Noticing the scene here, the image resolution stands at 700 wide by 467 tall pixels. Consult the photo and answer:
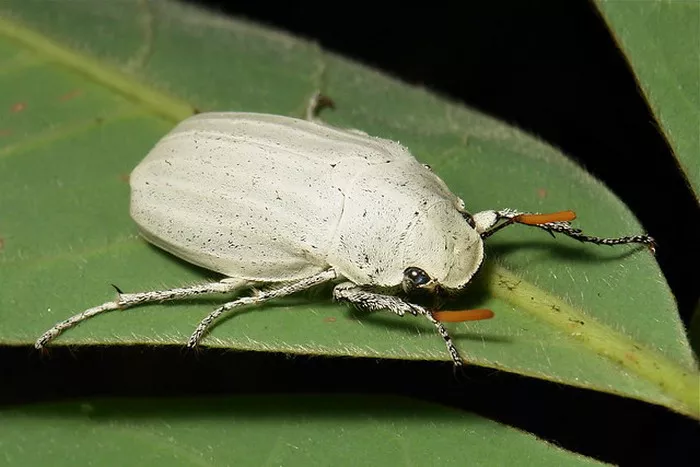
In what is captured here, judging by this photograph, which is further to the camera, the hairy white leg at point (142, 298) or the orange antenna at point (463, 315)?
the hairy white leg at point (142, 298)

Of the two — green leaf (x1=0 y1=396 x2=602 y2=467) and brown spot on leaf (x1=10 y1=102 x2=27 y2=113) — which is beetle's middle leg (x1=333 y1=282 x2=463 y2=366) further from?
brown spot on leaf (x1=10 y1=102 x2=27 y2=113)

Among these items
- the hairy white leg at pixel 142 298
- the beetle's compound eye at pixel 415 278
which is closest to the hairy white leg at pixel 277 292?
the hairy white leg at pixel 142 298

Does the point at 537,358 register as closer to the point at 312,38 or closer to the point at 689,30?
the point at 689,30

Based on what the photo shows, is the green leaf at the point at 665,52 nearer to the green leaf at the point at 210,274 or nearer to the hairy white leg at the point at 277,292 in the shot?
the green leaf at the point at 210,274

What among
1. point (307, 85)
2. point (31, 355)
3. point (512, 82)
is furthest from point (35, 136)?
point (512, 82)

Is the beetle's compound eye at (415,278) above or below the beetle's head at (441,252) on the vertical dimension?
below

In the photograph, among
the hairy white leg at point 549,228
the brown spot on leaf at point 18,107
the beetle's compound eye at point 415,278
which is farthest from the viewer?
the brown spot on leaf at point 18,107

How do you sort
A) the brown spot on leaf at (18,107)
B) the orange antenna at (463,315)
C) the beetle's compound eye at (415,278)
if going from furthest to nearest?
the brown spot on leaf at (18,107) → the beetle's compound eye at (415,278) → the orange antenna at (463,315)
